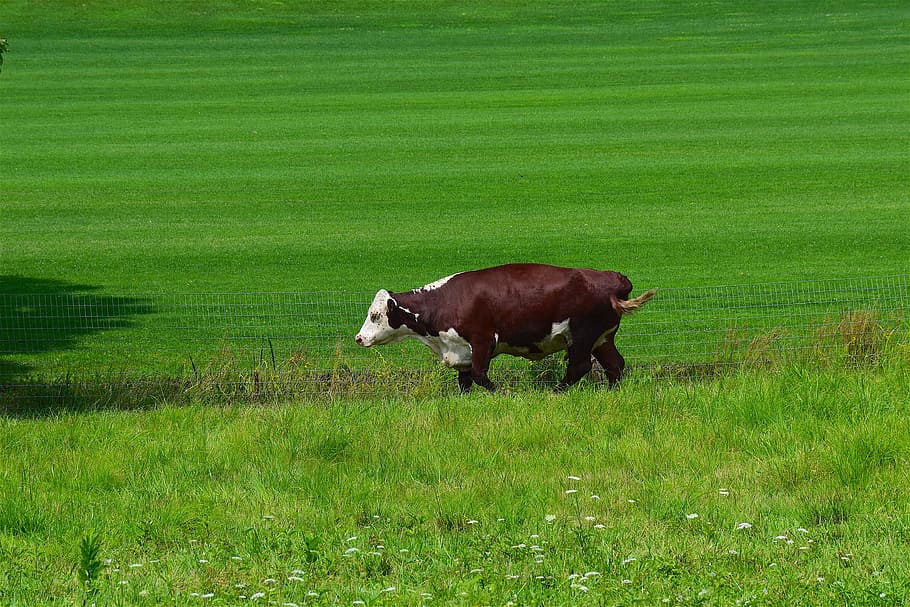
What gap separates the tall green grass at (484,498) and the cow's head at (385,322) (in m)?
0.73

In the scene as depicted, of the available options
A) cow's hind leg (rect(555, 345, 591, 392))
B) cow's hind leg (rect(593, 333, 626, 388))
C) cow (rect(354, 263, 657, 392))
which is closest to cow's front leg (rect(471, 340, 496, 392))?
cow (rect(354, 263, 657, 392))

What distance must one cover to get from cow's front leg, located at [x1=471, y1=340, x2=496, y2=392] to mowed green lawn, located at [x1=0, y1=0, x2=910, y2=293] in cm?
742

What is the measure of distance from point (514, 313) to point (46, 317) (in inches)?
322

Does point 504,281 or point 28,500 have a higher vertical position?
point 504,281

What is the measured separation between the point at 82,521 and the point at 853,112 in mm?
34856

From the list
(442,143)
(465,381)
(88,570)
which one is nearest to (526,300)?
(465,381)

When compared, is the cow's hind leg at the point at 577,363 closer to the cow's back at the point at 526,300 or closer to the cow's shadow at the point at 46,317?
the cow's back at the point at 526,300

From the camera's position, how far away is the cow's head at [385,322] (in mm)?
12344

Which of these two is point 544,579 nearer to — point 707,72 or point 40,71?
point 707,72

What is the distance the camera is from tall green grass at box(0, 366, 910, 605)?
703 cm

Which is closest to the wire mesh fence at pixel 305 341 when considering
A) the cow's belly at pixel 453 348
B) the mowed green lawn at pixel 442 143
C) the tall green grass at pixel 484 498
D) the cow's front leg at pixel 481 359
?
the cow's belly at pixel 453 348

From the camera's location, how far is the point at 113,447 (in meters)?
10.1

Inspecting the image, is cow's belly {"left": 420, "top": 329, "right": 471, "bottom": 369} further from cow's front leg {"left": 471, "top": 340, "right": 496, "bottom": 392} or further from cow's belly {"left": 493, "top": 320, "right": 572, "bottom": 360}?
cow's belly {"left": 493, "top": 320, "right": 572, "bottom": 360}

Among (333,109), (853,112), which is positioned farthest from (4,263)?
(853,112)
